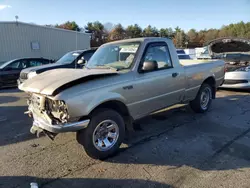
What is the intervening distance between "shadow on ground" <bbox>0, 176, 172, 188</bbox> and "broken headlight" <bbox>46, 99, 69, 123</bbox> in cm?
86

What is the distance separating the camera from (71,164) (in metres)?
3.45

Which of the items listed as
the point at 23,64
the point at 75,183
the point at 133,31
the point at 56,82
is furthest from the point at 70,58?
the point at 133,31

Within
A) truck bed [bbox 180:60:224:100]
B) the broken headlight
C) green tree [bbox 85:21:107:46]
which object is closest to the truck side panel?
truck bed [bbox 180:60:224:100]

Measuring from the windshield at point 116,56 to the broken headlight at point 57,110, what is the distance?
4.64 ft

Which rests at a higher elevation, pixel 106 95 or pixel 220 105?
pixel 106 95

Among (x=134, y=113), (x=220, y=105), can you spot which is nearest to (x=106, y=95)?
(x=134, y=113)

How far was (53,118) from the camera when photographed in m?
3.26

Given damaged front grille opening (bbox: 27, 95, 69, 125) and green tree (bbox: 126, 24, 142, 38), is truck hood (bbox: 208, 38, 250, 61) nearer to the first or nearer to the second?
damaged front grille opening (bbox: 27, 95, 69, 125)

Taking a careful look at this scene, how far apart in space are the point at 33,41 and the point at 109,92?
18892mm

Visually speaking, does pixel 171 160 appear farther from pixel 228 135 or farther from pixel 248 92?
pixel 248 92

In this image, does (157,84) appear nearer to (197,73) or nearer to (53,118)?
(197,73)

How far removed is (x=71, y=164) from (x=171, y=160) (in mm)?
1657

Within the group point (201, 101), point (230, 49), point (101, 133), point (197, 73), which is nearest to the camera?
point (101, 133)

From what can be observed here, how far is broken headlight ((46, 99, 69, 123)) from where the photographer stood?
123 inches
